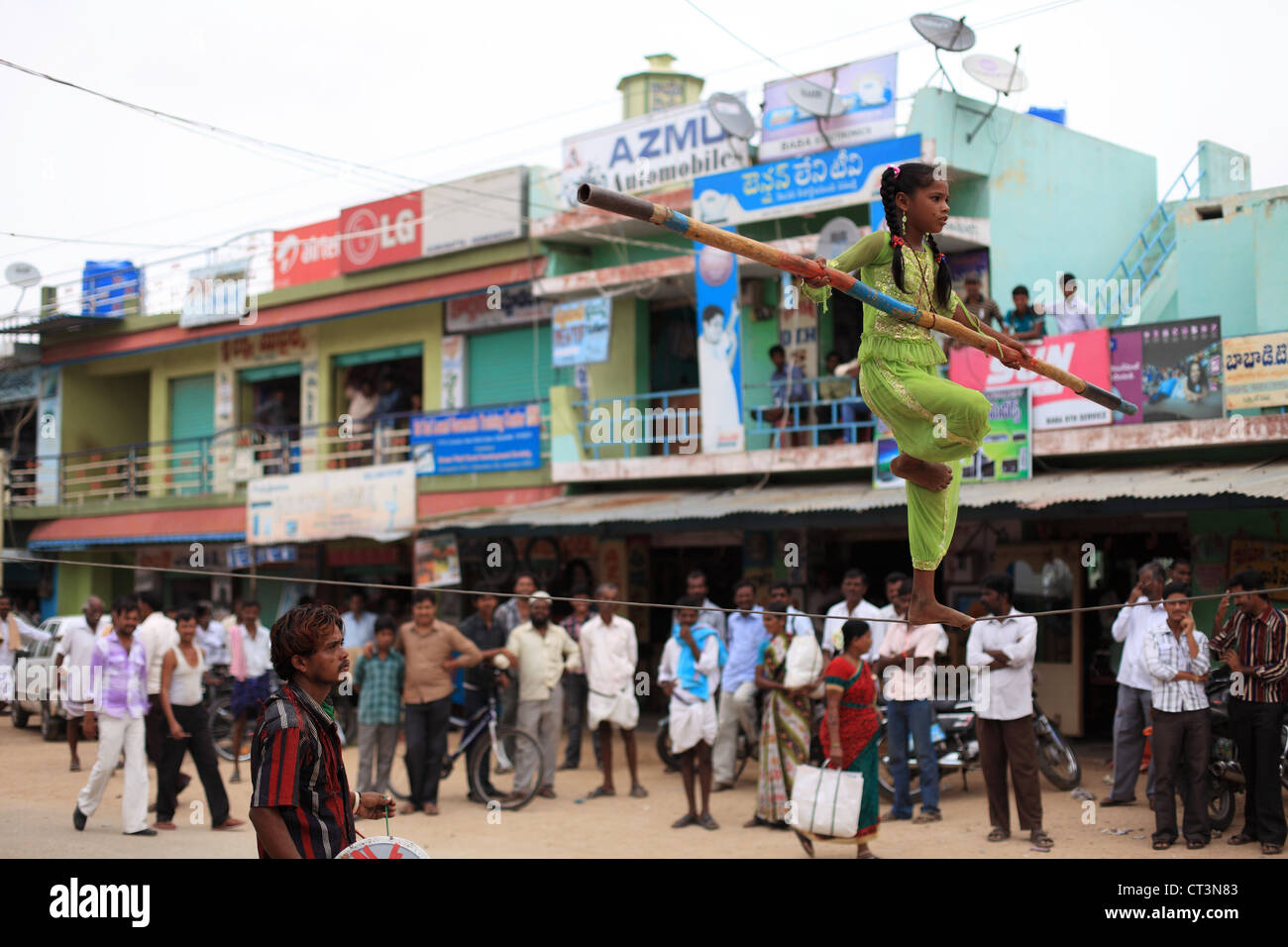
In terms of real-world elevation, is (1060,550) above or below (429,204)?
below

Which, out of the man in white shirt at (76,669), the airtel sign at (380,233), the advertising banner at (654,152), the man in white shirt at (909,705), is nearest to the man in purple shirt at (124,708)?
the man in white shirt at (76,669)

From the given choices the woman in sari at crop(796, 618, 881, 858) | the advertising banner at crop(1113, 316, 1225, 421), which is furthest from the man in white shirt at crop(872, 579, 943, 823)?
the advertising banner at crop(1113, 316, 1225, 421)

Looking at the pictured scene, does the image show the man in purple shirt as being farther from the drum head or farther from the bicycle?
the drum head

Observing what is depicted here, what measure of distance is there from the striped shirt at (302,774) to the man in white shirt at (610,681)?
7293 millimetres

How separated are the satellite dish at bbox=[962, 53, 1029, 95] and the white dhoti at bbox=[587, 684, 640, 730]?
24.4 ft

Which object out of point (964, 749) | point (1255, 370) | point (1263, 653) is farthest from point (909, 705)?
Answer: point (1255, 370)

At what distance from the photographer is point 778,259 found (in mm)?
3684

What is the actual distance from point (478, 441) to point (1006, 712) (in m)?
10.2

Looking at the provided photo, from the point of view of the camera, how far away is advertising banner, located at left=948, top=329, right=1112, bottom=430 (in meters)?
12.0

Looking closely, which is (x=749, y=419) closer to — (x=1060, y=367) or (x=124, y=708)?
(x=1060, y=367)
